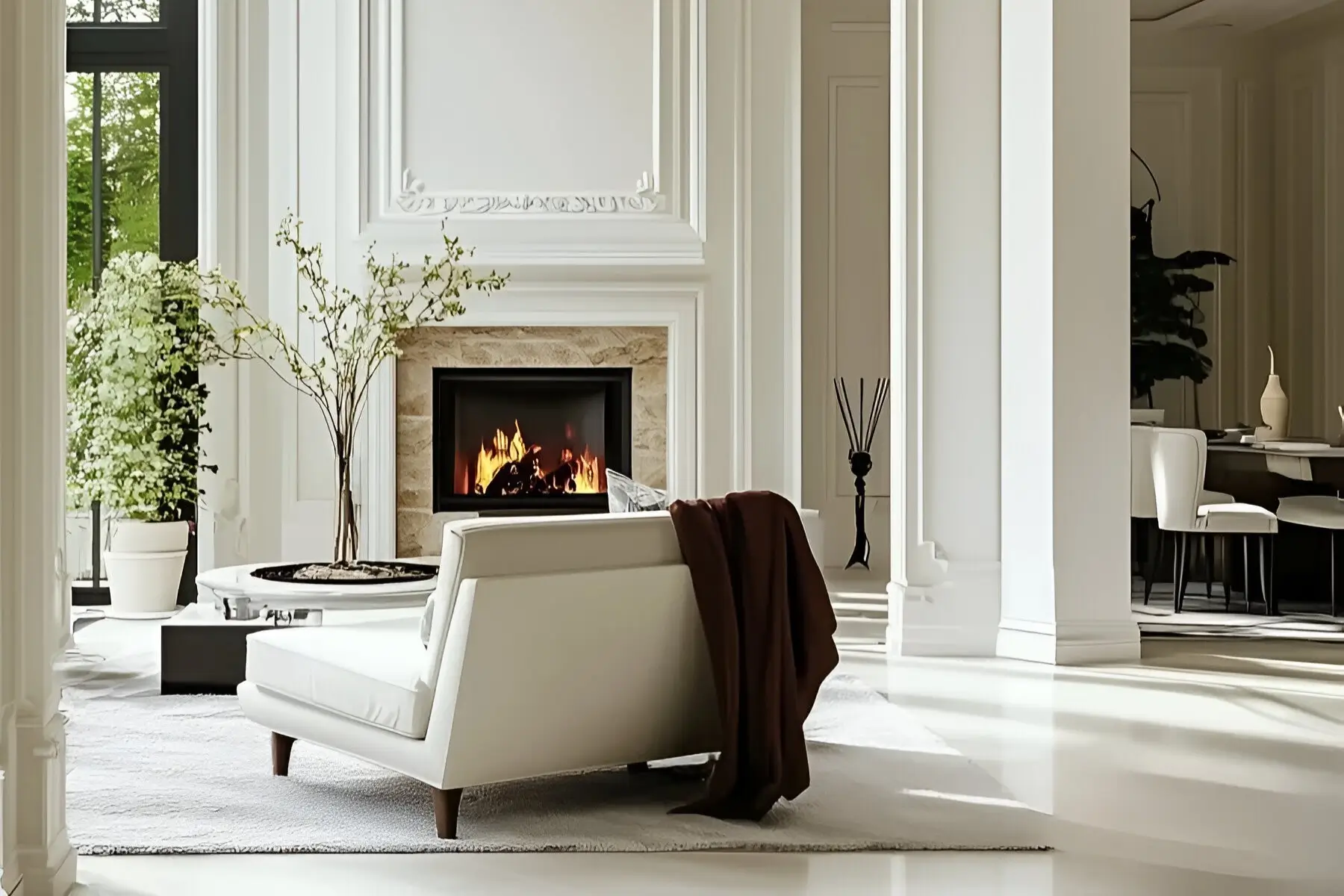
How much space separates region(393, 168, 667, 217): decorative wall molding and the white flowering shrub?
113 cm

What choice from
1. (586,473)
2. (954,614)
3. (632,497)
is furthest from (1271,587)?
(632,497)

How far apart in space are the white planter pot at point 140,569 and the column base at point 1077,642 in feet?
13.4

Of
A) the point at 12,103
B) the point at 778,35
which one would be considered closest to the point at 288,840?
the point at 12,103

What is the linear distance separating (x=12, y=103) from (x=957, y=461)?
4.18 m

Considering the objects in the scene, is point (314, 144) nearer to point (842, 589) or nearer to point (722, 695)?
point (842, 589)

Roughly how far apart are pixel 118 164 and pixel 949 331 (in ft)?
14.3

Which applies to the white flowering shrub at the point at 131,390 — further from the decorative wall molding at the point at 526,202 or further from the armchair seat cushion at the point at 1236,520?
the armchair seat cushion at the point at 1236,520

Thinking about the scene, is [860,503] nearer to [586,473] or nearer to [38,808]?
[586,473]

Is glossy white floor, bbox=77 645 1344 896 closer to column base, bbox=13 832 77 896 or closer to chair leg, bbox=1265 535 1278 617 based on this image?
column base, bbox=13 832 77 896

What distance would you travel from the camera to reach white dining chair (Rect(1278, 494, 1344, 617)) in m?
7.10

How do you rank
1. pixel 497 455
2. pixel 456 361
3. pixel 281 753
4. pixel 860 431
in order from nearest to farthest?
1. pixel 281 753
2. pixel 456 361
3. pixel 497 455
4. pixel 860 431

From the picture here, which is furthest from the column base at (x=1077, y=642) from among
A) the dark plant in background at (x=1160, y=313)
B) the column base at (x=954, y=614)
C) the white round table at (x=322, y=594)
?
the dark plant in background at (x=1160, y=313)

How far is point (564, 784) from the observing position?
12.8ft

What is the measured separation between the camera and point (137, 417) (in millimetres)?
7090
